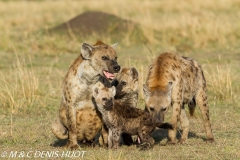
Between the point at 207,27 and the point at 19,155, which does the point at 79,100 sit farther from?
the point at 207,27

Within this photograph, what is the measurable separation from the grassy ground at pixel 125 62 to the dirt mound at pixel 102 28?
31cm

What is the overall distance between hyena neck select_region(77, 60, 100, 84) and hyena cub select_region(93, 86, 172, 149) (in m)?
0.11

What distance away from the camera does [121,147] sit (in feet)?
23.7

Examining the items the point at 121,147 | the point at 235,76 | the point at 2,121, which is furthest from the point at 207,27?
the point at 121,147

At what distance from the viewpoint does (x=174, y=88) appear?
709 centimetres

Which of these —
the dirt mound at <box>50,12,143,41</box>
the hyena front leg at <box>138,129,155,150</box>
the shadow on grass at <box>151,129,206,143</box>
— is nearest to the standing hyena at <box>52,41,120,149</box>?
the hyena front leg at <box>138,129,155,150</box>

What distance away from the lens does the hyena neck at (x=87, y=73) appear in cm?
694

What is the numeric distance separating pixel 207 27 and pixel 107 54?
10790mm

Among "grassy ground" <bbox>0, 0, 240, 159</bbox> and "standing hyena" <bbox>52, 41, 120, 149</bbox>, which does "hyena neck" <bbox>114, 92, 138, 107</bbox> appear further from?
"standing hyena" <bbox>52, 41, 120, 149</bbox>

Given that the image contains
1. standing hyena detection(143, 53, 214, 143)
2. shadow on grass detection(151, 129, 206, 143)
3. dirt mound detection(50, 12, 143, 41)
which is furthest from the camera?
dirt mound detection(50, 12, 143, 41)

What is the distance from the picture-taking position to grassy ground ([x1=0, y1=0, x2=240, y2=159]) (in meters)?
7.39

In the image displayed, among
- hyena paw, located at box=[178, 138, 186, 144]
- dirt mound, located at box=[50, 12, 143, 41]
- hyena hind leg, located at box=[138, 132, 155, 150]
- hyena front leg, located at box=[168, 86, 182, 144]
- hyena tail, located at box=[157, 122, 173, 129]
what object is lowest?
hyena paw, located at box=[178, 138, 186, 144]

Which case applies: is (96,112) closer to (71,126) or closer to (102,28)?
(71,126)

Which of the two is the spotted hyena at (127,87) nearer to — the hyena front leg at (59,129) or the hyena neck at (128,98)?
the hyena neck at (128,98)
